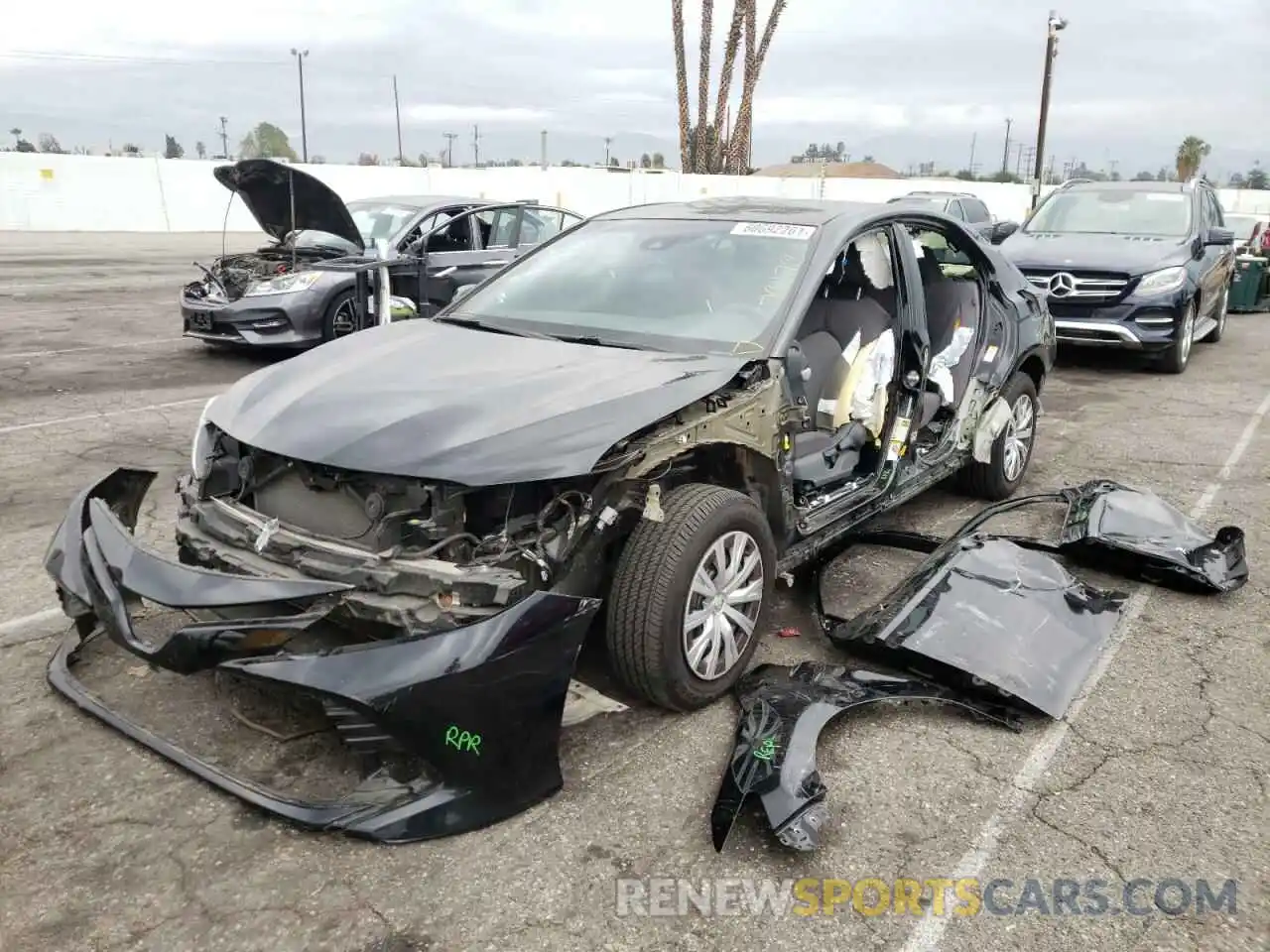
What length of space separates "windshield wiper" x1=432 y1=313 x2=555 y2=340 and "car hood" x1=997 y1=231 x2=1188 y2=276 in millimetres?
7366

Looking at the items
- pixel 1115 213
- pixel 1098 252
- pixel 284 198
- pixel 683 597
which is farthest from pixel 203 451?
pixel 1115 213

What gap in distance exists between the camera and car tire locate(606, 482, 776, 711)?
119 inches

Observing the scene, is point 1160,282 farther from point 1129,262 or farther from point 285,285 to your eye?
point 285,285

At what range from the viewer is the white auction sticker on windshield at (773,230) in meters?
4.12

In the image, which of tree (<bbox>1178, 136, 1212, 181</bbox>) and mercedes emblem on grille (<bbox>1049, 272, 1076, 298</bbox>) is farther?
tree (<bbox>1178, 136, 1212, 181</bbox>)

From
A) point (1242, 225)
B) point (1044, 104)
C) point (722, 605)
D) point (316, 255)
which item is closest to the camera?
point (722, 605)

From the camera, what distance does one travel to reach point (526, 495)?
2920mm

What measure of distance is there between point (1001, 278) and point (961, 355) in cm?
74

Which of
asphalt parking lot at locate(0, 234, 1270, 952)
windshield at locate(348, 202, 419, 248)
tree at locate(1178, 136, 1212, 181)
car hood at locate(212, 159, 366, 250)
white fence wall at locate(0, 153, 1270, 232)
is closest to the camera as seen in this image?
asphalt parking lot at locate(0, 234, 1270, 952)

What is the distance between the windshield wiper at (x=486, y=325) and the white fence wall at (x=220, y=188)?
23.9 metres

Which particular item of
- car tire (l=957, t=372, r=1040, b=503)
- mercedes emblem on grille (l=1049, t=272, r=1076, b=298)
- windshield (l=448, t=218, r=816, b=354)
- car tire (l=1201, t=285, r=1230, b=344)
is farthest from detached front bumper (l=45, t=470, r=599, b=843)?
car tire (l=1201, t=285, r=1230, b=344)

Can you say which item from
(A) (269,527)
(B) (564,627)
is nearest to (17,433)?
(A) (269,527)

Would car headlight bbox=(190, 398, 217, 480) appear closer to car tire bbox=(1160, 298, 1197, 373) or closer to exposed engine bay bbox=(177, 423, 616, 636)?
exposed engine bay bbox=(177, 423, 616, 636)

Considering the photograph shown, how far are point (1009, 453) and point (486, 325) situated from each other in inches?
128
